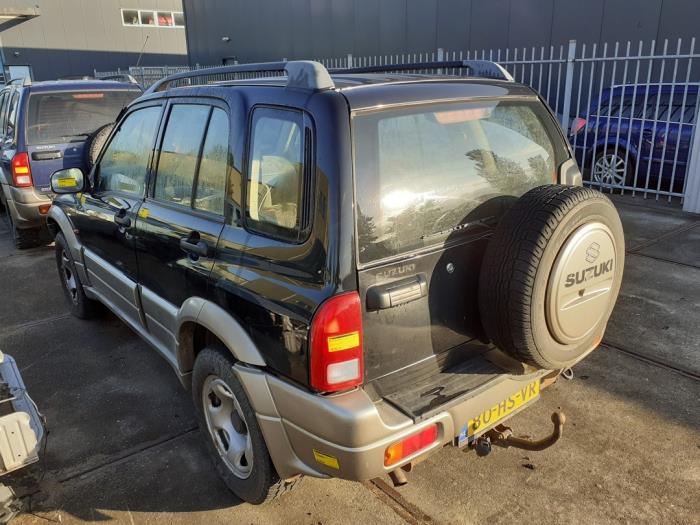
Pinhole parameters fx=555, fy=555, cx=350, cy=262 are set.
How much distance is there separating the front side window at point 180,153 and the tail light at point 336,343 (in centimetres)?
119

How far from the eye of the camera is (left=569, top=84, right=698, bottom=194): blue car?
7.44 meters

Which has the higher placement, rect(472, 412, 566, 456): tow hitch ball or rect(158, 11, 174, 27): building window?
rect(158, 11, 174, 27): building window

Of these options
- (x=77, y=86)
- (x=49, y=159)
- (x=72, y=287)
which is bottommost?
(x=72, y=287)

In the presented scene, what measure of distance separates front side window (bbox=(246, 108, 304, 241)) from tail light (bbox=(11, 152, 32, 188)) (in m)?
5.03

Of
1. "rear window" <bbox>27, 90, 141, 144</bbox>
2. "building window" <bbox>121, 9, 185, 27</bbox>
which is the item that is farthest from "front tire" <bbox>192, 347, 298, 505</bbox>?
"building window" <bbox>121, 9, 185, 27</bbox>

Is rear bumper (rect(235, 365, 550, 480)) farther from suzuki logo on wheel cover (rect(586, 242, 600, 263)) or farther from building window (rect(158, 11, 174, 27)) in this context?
building window (rect(158, 11, 174, 27))

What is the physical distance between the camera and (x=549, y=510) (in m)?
2.51

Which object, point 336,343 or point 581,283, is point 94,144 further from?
point 581,283

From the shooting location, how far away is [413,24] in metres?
14.1

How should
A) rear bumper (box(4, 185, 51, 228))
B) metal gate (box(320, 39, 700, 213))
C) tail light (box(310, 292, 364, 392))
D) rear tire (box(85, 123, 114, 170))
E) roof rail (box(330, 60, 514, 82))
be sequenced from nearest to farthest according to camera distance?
1. tail light (box(310, 292, 364, 392))
2. roof rail (box(330, 60, 514, 82))
3. rear tire (box(85, 123, 114, 170))
4. rear bumper (box(4, 185, 51, 228))
5. metal gate (box(320, 39, 700, 213))

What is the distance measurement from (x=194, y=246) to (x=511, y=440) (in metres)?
1.69

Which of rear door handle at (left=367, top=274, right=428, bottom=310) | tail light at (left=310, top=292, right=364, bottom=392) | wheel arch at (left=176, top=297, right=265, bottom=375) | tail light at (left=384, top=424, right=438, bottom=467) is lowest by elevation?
tail light at (left=384, top=424, right=438, bottom=467)

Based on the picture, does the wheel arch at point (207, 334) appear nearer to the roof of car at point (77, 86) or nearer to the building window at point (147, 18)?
the roof of car at point (77, 86)

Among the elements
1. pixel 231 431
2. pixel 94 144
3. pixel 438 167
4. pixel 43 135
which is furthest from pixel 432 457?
pixel 43 135
